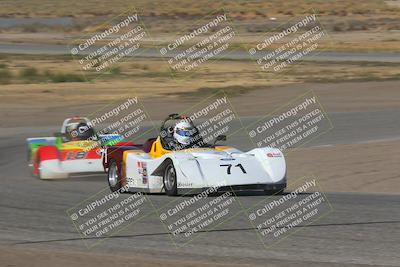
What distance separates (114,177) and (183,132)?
1689 millimetres

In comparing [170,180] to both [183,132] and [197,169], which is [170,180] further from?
[183,132]

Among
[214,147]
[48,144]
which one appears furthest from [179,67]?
[214,147]

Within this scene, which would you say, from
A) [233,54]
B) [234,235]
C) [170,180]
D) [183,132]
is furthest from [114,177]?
[233,54]

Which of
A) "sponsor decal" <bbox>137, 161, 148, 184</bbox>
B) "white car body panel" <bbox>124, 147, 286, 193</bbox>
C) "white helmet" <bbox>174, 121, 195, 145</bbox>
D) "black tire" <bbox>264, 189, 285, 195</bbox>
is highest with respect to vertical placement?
"white helmet" <bbox>174, 121, 195, 145</bbox>

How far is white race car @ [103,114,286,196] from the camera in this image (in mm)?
16609

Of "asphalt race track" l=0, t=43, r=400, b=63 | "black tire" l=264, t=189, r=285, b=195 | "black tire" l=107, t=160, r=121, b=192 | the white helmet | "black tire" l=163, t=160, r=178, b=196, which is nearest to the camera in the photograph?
"black tire" l=163, t=160, r=178, b=196

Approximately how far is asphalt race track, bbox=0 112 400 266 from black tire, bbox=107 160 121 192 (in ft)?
1.12

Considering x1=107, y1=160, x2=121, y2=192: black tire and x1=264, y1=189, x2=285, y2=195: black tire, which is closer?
x1=264, y1=189, x2=285, y2=195: black tire

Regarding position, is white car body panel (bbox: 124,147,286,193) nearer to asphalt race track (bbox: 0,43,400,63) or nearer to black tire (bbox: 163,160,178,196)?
black tire (bbox: 163,160,178,196)

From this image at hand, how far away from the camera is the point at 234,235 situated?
12.9 m

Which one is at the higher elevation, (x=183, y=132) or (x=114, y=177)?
(x=183, y=132)

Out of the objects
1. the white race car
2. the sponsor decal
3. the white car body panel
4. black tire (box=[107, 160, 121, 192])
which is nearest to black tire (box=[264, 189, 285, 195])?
the white race car

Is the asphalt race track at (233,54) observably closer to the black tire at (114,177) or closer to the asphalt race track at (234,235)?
the black tire at (114,177)

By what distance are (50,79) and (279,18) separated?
167ft
